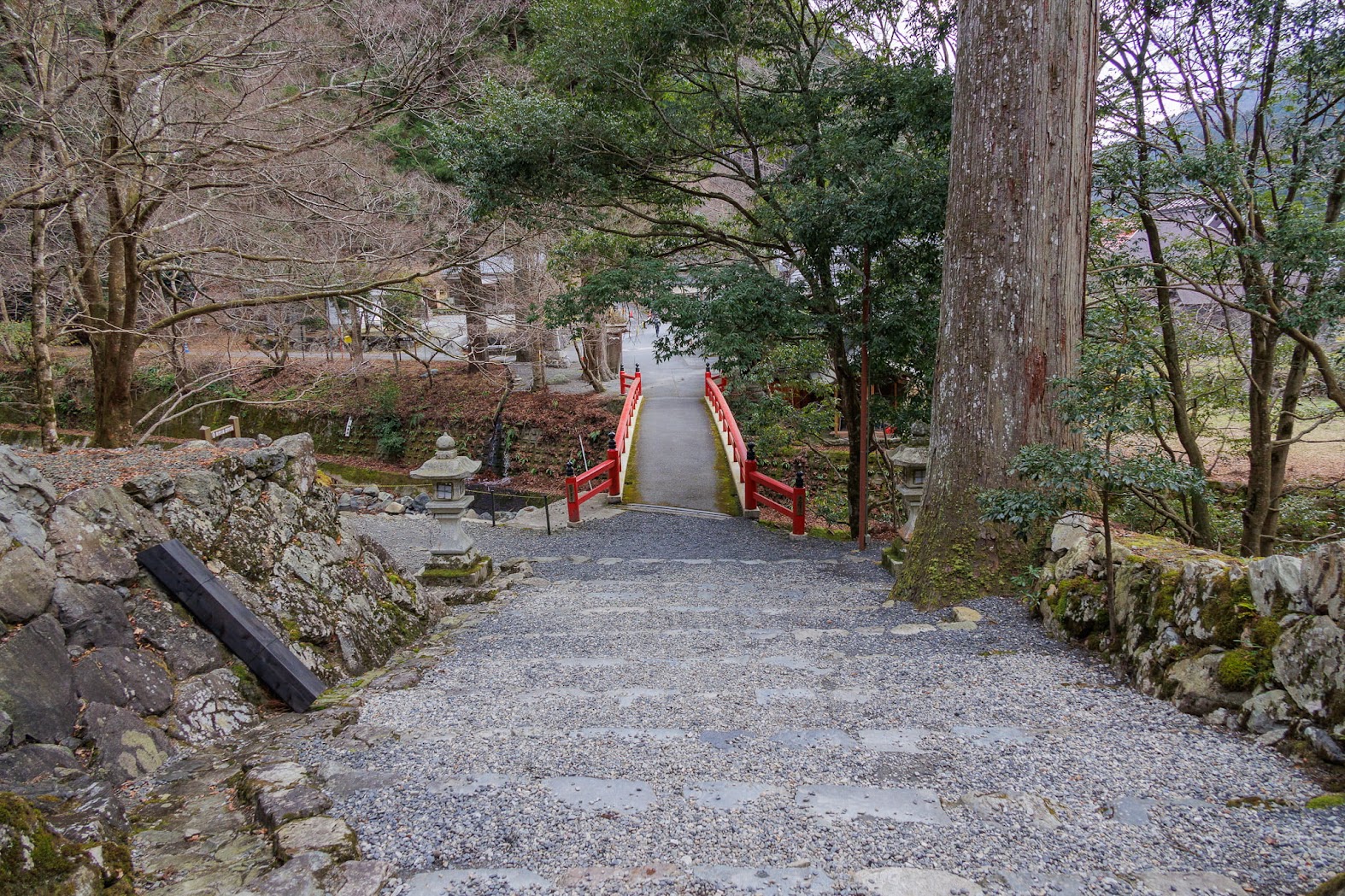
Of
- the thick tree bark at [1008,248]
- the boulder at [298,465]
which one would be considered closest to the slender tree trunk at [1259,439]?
the thick tree bark at [1008,248]

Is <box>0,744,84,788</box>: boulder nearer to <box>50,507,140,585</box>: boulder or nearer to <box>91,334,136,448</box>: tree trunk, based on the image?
<box>50,507,140,585</box>: boulder

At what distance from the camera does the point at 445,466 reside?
23.5ft

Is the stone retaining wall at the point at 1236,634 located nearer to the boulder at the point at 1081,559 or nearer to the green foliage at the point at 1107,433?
the boulder at the point at 1081,559

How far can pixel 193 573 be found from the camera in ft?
11.3

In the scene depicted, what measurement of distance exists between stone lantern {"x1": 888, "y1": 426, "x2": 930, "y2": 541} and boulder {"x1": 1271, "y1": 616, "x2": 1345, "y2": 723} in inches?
194

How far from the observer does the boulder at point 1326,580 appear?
2.56 metres

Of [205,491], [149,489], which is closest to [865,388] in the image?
[205,491]

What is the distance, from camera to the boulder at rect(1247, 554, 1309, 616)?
279cm

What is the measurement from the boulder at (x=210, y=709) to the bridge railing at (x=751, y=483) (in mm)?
7989

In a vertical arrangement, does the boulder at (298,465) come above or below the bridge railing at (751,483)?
above

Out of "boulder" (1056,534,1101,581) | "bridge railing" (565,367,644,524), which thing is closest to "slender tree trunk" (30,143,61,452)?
"bridge railing" (565,367,644,524)

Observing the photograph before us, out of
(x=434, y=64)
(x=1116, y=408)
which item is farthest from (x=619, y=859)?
(x=434, y=64)

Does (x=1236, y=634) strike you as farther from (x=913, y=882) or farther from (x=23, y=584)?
(x=23, y=584)

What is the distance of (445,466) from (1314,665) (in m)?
6.30
